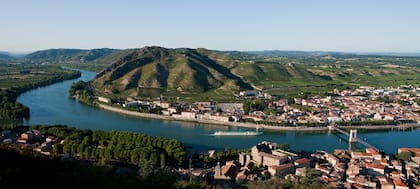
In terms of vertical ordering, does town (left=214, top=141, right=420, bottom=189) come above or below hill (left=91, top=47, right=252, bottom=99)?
below

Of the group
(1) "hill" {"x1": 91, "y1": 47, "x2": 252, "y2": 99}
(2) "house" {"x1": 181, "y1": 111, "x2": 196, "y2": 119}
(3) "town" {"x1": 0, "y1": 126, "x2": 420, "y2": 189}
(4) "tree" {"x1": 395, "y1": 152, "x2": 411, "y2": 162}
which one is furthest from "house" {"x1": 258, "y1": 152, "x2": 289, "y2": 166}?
(1) "hill" {"x1": 91, "y1": 47, "x2": 252, "y2": 99}

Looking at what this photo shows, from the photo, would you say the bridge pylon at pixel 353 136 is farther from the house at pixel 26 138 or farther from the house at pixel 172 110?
the house at pixel 26 138

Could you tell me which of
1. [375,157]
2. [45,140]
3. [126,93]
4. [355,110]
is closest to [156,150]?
[45,140]

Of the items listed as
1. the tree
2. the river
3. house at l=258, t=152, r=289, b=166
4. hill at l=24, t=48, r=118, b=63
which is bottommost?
the river

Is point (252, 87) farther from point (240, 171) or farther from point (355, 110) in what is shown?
point (240, 171)

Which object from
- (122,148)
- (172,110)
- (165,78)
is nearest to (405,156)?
(122,148)

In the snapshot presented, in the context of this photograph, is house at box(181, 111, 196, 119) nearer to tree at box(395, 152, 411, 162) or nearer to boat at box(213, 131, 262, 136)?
boat at box(213, 131, 262, 136)

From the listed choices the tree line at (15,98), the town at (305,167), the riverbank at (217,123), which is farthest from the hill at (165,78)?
the town at (305,167)
